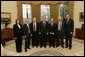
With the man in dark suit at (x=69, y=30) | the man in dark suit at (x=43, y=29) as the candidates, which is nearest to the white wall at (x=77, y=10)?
the man in dark suit at (x=69, y=30)

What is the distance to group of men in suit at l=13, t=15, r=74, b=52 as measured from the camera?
29.7ft

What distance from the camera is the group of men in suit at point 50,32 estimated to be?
9047 millimetres

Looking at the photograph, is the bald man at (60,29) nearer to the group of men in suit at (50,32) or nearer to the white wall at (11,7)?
the group of men in suit at (50,32)

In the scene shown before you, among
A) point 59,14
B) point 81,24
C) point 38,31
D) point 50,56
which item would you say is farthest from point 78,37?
point 50,56

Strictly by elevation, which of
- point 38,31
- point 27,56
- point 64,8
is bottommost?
Answer: point 27,56

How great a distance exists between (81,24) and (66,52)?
13.9 ft

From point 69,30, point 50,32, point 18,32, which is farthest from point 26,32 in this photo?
point 69,30

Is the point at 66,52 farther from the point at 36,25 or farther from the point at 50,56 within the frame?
the point at 36,25

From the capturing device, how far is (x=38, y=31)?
9.27m

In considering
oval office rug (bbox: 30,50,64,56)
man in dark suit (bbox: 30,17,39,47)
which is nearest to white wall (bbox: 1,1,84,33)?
man in dark suit (bbox: 30,17,39,47)

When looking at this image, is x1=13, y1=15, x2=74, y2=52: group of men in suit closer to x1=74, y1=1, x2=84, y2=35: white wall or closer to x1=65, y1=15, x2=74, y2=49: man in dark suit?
x1=65, y1=15, x2=74, y2=49: man in dark suit

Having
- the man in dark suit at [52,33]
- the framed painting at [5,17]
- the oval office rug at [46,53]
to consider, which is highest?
the framed painting at [5,17]

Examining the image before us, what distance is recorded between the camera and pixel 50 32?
921cm

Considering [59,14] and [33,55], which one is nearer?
[33,55]
